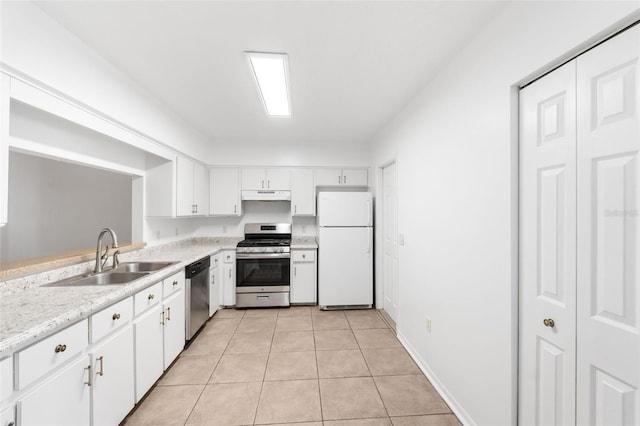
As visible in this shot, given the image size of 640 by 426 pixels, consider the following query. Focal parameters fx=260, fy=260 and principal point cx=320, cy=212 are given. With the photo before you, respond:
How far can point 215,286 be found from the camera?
3641mm

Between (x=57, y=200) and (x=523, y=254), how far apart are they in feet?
13.9

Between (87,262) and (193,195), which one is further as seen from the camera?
(193,195)

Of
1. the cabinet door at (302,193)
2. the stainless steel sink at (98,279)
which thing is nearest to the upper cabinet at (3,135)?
the stainless steel sink at (98,279)

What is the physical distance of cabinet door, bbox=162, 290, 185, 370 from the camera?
229cm

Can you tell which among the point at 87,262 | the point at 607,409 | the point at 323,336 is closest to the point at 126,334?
the point at 87,262

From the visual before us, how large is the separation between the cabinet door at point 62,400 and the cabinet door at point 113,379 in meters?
0.06

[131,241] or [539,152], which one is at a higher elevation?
[539,152]

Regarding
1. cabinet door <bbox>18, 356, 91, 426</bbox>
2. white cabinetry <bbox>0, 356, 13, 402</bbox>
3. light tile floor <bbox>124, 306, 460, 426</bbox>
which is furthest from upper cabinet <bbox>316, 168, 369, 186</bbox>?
white cabinetry <bbox>0, 356, 13, 402</bbox>

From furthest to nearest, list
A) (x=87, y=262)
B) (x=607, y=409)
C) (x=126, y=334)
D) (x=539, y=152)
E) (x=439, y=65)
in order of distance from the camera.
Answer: (x=87, y=262)
(x=439, y=65)
(x=126, y=334)
(x=539, y=152)
(x=607, y=409)

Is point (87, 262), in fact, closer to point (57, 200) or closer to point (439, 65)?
point (57, 200)

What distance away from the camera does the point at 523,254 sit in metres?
1.35

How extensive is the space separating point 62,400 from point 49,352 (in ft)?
0.94

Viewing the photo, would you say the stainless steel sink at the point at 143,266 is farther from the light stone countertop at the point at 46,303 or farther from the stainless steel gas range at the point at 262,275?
the stainless steel gas range at the point at 262,275

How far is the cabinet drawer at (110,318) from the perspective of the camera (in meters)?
1.48
